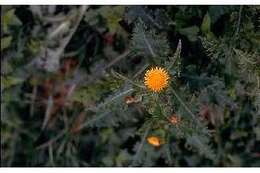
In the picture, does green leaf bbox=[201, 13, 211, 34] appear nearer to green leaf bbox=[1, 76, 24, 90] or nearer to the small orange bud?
the small orange bud

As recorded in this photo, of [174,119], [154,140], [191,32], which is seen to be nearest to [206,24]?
[191,32]

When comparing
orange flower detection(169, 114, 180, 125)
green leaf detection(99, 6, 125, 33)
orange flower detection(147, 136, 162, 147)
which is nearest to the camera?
orange flower detection(169, 114, 180, 125)

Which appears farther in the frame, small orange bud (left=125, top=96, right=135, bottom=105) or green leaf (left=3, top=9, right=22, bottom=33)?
green leaf (left=3, top=9, right=22, bottom=33)

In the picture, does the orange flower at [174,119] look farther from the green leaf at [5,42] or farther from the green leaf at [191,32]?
the green leaf at [5,42]

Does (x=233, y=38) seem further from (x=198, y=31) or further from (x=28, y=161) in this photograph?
(x=28, y=161)

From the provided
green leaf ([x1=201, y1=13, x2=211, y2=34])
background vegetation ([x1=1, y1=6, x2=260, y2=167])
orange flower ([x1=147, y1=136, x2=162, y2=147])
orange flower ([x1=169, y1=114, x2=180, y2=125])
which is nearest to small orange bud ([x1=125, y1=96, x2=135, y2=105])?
background vegetation ([x1=1, y1=6, x2=260, y2=167])

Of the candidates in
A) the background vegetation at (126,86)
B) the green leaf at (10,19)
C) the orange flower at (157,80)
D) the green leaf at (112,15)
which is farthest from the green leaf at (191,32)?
the green leaf at (10,19)
